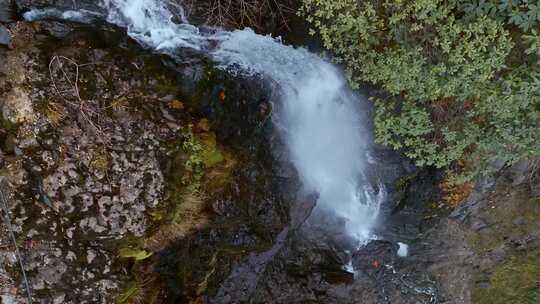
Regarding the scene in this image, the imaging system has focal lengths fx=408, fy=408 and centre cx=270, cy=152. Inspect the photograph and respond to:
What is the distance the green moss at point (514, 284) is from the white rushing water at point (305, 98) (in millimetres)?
2695

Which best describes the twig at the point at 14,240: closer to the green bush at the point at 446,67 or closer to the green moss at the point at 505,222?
the green bush at the point at 446,67

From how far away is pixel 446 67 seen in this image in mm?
4820

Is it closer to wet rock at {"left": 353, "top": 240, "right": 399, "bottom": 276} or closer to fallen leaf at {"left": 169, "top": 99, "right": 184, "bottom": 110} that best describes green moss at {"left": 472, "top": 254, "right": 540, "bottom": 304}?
wet rock at {"left": 353, "top": 240, "right": 399, "bottom": 276}

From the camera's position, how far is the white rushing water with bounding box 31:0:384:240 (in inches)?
209

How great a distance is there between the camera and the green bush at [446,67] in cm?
446

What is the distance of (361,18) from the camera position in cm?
472

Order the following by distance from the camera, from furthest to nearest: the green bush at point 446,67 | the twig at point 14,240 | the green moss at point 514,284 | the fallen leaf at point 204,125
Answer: the green moss at point 514,284, the fallen leaf at point 204,125, the twig at point 14,240, the green bush at point 446,67

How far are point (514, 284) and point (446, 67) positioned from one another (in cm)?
543

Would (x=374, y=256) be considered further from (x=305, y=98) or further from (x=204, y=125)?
(x=204, y=125)

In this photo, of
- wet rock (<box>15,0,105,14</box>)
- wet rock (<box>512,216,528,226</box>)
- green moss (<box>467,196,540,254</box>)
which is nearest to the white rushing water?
wet rock (<box>15,0,105,14</box>)

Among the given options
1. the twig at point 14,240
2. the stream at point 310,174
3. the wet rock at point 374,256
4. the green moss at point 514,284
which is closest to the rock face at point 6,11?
the stream at point 310,174

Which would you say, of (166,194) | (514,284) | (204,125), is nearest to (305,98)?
(204,125)

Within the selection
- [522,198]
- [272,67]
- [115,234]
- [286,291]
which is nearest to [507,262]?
[522,198]

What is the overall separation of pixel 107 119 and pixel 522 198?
6681 millimetres
